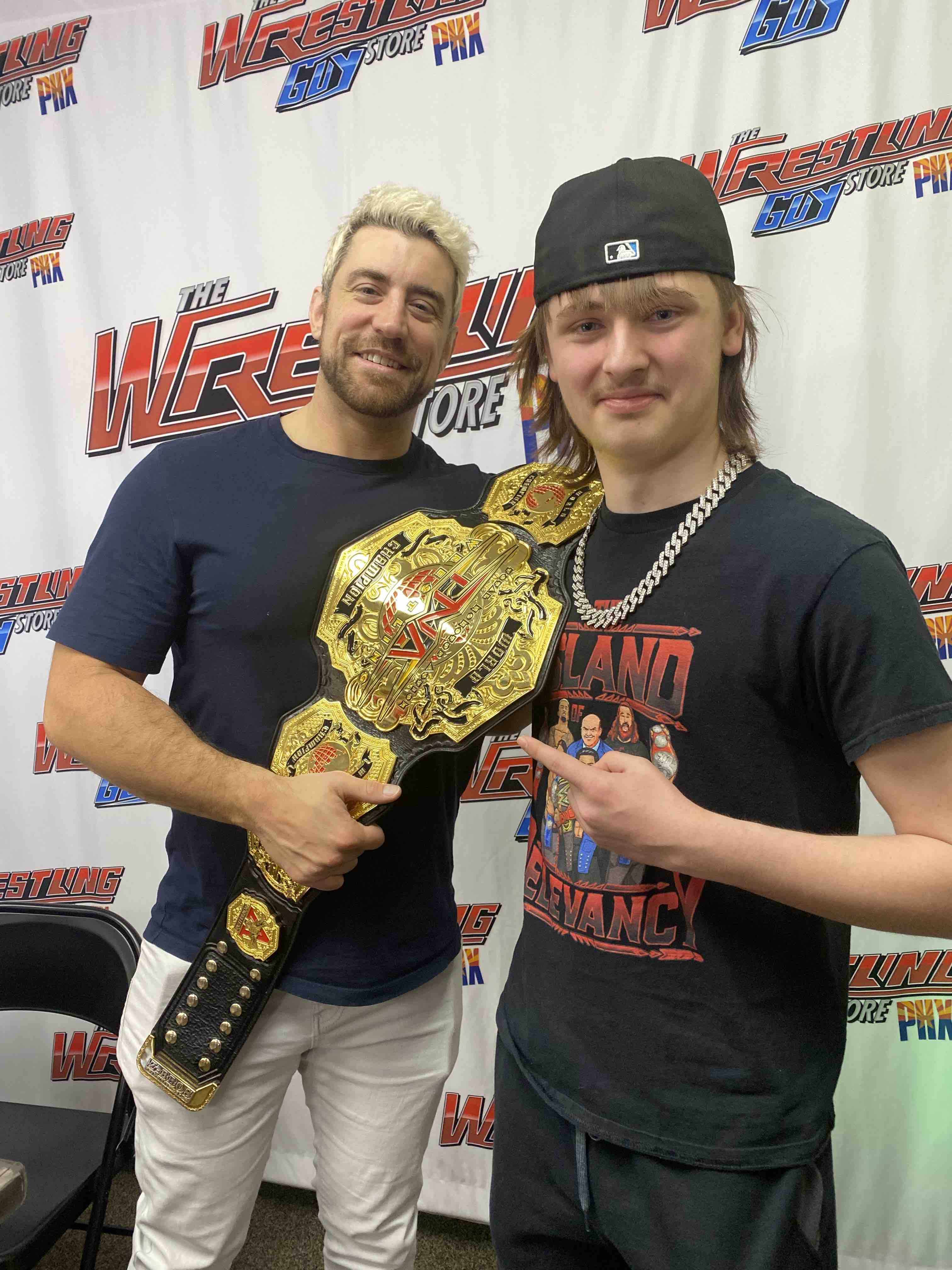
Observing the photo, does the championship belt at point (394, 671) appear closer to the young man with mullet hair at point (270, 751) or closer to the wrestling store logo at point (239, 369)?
the young man with mullet hair at point (270, 751)

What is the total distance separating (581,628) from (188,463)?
723 mm

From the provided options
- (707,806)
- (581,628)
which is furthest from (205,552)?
(707,806)

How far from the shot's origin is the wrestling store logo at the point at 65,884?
2.31 metres

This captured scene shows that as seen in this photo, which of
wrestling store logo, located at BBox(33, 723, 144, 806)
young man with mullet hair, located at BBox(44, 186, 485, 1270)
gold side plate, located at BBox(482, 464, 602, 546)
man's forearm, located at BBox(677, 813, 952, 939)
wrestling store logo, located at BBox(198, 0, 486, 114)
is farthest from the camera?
wrestling store logo, located at BBox(33, 723, 144, 806)

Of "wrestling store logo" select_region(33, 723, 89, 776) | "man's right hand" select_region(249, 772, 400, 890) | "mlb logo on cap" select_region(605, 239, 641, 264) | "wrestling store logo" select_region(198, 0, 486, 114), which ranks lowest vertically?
"wrestling store logo" select_region(33, 723, 89, 776)

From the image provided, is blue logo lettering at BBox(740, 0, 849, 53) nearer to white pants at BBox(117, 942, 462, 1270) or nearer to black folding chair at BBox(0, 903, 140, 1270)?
white pants at BBox(117, 942, 462, 1270)

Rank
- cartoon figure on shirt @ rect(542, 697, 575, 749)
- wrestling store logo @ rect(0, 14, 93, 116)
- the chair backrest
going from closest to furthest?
cartoon figure on shirt @ rect(542, 697, 575, 749) → the chair backrest → wrestling store logo @ rect(0, 14, 93, 116)

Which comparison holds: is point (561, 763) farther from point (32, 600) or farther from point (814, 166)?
point (32, 600)

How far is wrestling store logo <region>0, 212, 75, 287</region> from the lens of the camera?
2189 millimetres

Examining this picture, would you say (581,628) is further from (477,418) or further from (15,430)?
(15,430)

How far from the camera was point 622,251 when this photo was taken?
0.92 meters

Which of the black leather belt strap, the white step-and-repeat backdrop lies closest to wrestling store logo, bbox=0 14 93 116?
the white step-and-repeat backdrop

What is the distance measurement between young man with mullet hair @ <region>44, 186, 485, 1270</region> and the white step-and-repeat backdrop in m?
0.61

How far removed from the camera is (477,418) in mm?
1964
